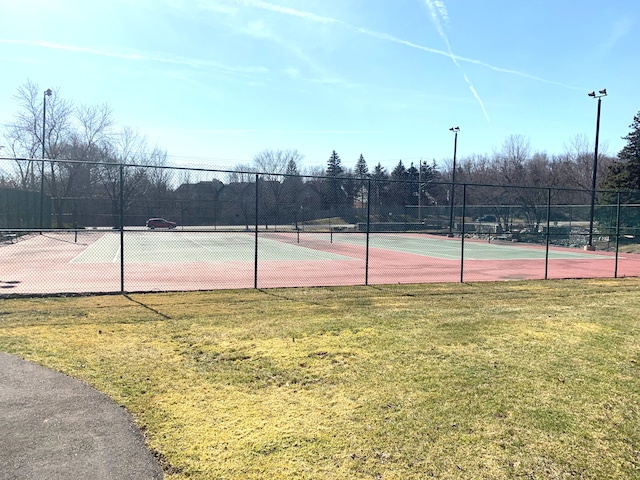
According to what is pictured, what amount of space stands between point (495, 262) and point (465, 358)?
15.4m

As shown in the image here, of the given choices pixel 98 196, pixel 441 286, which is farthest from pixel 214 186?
pixel 441 286

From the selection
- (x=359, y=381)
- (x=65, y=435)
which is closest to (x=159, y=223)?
(x=359, y=381)

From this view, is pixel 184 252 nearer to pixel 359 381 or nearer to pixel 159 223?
pixel 159 223

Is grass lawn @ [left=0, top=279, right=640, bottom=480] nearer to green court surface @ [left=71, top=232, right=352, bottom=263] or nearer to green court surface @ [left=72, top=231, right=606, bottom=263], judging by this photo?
green court surface @ [left=72, top=231, right=606, bottom=263]

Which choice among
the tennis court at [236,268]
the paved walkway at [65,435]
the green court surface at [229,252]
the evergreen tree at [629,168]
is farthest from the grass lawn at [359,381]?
the evergreen tree at [629,168]

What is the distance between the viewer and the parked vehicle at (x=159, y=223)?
35.7ft

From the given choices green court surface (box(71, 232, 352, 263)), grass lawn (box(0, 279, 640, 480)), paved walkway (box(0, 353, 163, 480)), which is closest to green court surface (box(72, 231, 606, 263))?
green court surface (box(71, 232, 352, 263))

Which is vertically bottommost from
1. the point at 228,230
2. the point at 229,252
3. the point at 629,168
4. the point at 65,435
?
the point at 229,252

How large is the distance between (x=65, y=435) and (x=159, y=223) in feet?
26.9

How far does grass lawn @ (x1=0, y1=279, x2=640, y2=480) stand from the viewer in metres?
3.11

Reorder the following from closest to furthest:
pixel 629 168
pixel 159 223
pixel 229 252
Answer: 1. pixel 159 223
2. pixel 229 252
3. pixel 629 168

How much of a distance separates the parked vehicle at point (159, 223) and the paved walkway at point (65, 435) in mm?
6583

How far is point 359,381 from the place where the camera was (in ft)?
14.8

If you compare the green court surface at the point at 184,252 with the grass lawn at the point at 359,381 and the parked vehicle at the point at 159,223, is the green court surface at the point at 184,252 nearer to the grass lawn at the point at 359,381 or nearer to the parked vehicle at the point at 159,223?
the parked vehicle at the point at 159,223
